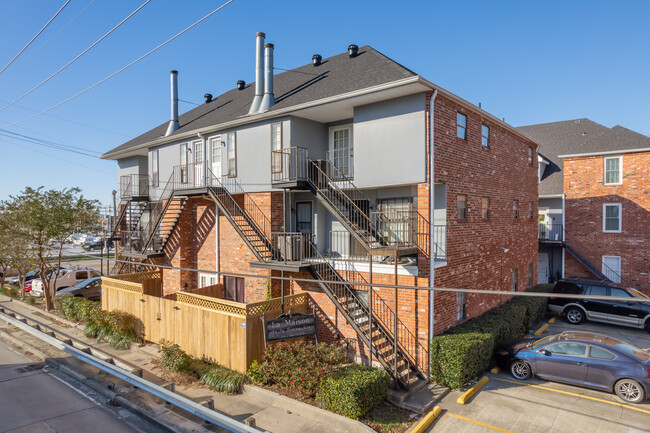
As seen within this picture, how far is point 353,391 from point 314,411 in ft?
3.84

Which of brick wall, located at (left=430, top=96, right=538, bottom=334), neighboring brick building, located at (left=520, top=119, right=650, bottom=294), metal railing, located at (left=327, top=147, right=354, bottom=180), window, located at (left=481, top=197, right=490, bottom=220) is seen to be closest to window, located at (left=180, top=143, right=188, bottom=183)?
metal railing, located at (left=327, top=147, right=354, bottom=180)

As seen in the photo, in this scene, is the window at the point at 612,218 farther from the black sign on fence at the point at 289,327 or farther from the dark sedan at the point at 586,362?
the black sign on fence at the point at 289,327

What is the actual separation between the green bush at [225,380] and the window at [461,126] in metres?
10.6

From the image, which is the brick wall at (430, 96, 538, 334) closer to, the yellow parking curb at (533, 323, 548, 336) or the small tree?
the yellow parking curb at (533, 323, 548, 336)

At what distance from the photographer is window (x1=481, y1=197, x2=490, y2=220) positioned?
598 inches

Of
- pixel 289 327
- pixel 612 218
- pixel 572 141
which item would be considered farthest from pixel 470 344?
pixel 572 141

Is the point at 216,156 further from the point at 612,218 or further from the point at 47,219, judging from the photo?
the point at 612,218

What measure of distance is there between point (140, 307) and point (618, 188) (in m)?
26.3

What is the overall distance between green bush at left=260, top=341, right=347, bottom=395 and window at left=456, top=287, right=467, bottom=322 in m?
4.76

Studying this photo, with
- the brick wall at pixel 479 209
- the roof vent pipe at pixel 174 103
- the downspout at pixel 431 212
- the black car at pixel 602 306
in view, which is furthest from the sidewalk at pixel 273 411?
the roof vent pipe at pixel 174 103

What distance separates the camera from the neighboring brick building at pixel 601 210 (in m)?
21.7

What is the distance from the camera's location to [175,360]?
11.9 meters

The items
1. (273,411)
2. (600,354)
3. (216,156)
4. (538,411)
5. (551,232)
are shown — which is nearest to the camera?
(538,411)

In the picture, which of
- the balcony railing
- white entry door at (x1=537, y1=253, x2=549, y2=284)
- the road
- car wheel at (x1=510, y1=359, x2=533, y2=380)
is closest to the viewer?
the road
